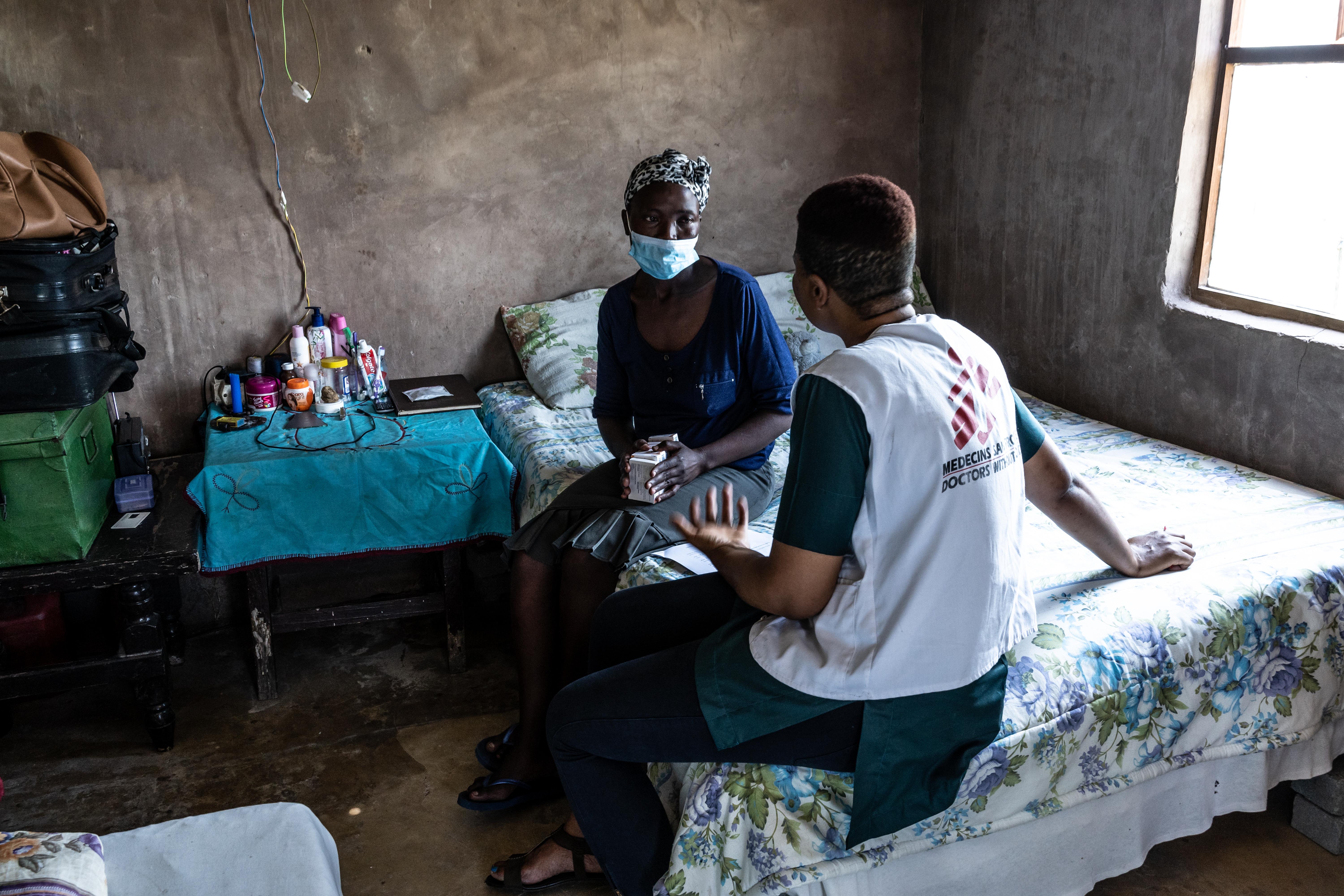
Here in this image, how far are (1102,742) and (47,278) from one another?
252 cm

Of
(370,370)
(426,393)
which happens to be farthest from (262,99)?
(426,393)

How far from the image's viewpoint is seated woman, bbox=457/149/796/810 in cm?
241

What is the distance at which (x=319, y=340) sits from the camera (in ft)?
11.1

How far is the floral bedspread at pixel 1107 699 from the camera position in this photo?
1.70 m

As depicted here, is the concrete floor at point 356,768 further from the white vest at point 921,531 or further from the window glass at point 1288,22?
the window glass at point 1288,22

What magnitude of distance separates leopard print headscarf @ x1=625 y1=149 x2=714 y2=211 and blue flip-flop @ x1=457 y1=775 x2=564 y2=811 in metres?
1.42

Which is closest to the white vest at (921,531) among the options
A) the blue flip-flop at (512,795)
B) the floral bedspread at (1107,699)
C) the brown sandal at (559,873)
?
the floral bedspread at (1107,699)

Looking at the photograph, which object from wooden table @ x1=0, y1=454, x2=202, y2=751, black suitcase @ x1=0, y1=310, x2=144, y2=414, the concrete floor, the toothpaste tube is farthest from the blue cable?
the concrete floor

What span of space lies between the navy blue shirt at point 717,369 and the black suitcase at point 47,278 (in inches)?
50.8

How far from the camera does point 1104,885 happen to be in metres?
2.12

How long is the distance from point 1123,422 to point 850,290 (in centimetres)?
198

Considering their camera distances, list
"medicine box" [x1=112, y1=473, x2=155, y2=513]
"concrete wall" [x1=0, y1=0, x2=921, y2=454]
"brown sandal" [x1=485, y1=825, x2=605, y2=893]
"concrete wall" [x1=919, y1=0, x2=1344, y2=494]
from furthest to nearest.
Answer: "concrete wall" [x1=0, y1=0, x2=921, y2=454] < "medicine box" [x1=112, y1=473, x2=155, y2=513] < "concrete wall" [x1=919, y1=0, x2=1344, y2=494] < "brown sandal" [x1=485, y1=825, x2=605, y2=893]

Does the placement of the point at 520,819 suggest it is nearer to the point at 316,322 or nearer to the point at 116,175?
the point at 316,322

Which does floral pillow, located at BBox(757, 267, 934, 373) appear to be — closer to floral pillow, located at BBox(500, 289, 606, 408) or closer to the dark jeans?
floral pillow, located at BBox(500, 289, 606, 408)
